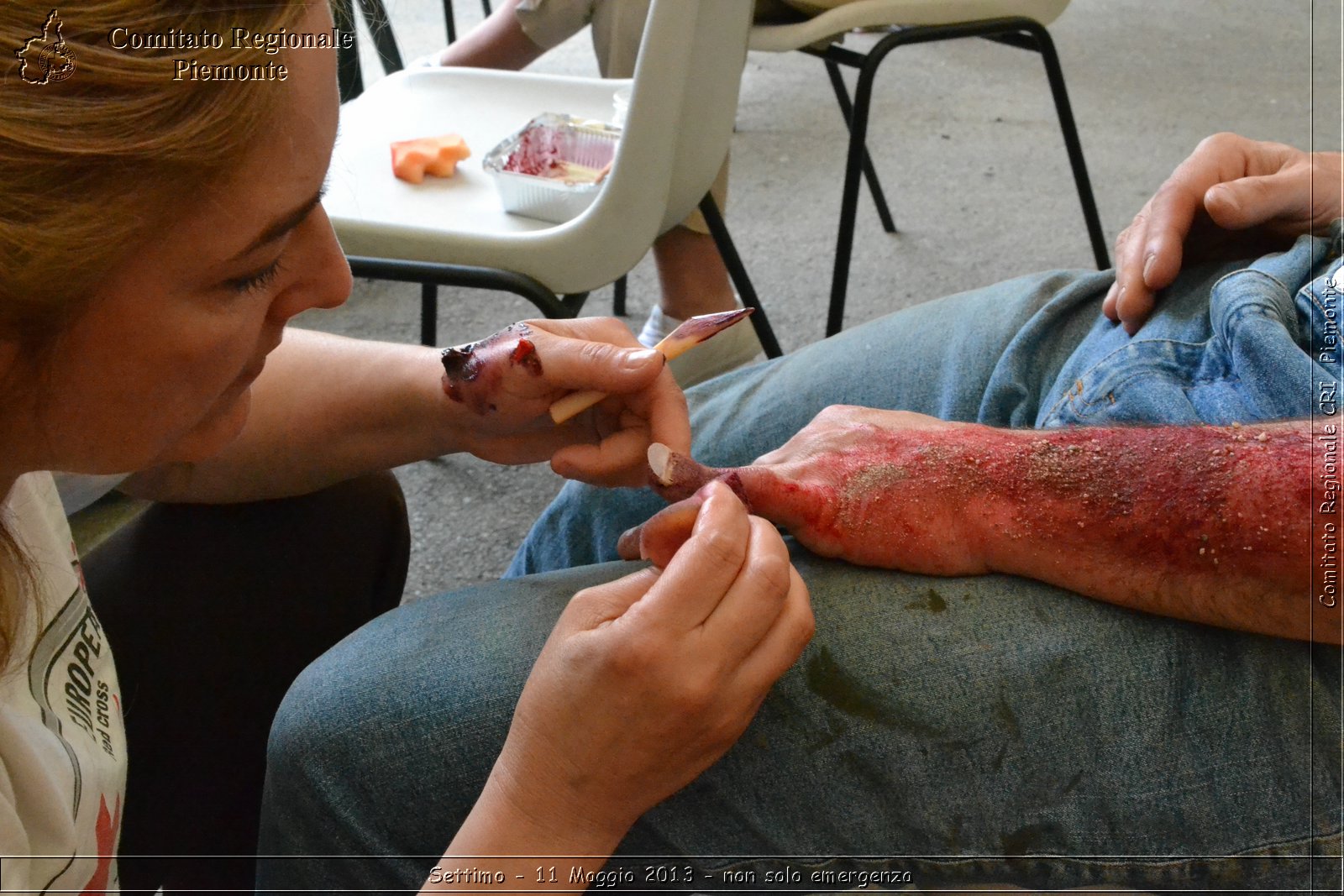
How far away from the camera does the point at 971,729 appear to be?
2.14 ft

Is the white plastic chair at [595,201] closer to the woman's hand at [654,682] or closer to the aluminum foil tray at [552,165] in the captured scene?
the aluminum foil tray at [552,165]

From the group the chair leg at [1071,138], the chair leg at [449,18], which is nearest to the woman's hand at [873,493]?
the chair leg at [1071,138]

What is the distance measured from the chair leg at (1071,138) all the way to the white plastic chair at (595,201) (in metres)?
0.60

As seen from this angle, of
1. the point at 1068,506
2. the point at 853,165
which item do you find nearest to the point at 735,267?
the point at 853,165

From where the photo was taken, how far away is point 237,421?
0.70m

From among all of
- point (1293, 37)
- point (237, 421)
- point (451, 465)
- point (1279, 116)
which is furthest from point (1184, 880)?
point (1293, 37)

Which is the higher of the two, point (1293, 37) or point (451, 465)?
point (1293, 37)

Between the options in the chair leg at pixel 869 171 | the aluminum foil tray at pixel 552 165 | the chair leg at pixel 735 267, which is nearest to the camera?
the aluminum foil tray at pixel 552 165

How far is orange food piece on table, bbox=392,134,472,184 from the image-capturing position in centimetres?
137

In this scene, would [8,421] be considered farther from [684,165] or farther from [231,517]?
[684,165]

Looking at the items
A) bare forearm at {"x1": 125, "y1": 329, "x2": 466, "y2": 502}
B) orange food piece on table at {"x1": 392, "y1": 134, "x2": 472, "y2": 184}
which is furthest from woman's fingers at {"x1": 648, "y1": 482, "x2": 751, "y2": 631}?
orange food piece on table at {"x1": 392, "y1": 134, "x2": 472, "y2": 184}

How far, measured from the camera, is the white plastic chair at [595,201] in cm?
117

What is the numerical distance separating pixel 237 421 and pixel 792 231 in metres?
1.89

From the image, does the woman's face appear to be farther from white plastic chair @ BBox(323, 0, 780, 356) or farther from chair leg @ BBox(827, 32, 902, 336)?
chair leg @ BBox(827, 32, 902, 336)
